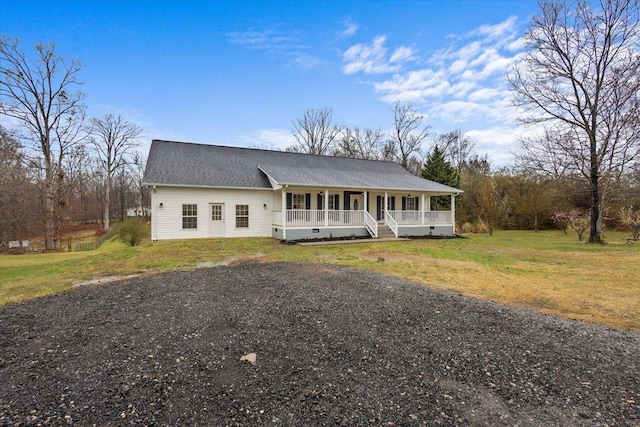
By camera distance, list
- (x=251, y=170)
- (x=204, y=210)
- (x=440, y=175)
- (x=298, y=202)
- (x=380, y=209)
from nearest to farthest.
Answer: (x=204, y=210), (x=298, y=202), (x=251, y=170), (x=380, y=209), (x=440, y=175)

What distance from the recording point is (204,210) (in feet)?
51.6

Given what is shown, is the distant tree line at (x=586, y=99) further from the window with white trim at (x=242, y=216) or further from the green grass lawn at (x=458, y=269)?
the window with white trim at (x=242, y=216)

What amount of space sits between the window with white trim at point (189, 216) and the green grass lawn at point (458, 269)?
44.8 inches

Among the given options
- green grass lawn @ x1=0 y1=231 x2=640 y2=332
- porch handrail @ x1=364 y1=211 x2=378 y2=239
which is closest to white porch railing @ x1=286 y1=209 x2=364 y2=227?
porch handrail @ x1=364 y1=211 x2=378 y2=239

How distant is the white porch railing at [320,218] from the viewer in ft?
52.5

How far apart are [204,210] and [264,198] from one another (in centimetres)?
320

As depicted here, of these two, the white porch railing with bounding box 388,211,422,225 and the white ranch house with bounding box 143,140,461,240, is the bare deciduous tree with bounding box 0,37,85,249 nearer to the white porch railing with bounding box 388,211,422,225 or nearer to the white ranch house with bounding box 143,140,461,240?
the white ranch house with bounding box 143,140,461,240

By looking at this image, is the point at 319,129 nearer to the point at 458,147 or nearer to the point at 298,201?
the point at 458,147

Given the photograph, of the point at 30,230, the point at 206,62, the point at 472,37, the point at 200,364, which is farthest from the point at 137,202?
the point at 200,364

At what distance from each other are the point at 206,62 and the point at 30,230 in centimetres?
1530

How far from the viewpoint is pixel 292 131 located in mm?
39469

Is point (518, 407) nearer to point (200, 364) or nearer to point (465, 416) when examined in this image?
point (465, 416)

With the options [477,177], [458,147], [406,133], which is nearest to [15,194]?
[406,133]

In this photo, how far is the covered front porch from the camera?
52.6 ft
